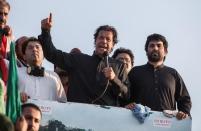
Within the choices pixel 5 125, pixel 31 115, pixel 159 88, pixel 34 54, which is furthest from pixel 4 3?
pixel 5 125

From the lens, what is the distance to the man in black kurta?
9.01 m

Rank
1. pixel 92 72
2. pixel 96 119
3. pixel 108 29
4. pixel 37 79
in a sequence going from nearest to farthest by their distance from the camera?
pixel 96 119
pixel 37 79
pixel 92 72
pixel 108 29

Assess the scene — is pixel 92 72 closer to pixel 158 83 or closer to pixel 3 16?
pixel 158 83

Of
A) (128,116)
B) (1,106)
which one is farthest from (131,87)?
(1,106)

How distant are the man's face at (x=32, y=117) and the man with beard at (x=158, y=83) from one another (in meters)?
2.14

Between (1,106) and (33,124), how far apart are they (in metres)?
0.49

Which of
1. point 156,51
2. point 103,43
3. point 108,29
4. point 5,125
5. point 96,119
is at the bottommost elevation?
point 96,119

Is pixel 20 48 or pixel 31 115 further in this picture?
pixel 20 48

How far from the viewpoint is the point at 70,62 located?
9.20 meters

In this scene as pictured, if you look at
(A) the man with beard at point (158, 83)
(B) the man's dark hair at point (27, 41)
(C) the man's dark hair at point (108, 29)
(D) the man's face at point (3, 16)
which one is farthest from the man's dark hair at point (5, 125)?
(C) the man's dark hair at point (108, 29)

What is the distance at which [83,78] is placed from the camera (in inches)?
358

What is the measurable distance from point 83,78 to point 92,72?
19 cm

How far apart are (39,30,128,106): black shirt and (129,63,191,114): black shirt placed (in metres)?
0.30

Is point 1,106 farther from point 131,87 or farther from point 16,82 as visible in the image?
point 131,87
